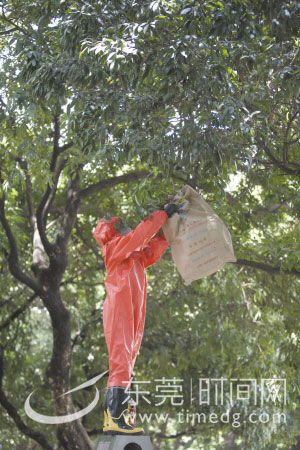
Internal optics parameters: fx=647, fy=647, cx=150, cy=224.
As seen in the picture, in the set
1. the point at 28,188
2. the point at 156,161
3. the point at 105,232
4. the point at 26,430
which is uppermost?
the point at 28,188

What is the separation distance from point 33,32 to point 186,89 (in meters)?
1.68

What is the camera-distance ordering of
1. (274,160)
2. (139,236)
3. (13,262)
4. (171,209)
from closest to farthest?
1. (139,236)
2. (171,209)
3. (274,160)
4. (13,262)

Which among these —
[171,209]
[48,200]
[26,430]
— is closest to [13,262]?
[48,200]

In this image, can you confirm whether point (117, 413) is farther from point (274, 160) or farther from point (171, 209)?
point (274, 160)

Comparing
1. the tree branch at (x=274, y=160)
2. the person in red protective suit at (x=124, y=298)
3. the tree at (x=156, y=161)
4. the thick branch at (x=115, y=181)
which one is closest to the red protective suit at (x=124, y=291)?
the person in red protective suit at (x=124, y=298)

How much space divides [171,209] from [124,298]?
59cm

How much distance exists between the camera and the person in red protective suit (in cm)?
361

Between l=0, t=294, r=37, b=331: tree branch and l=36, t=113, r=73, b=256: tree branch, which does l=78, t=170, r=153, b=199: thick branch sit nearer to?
l=36, t=113, r=73, b=256: tree branch

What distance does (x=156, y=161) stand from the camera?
13.0 ft

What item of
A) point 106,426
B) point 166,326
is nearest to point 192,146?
point 106,426

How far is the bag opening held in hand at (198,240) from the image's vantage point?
3.66 m

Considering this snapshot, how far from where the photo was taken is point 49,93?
13.1 ft

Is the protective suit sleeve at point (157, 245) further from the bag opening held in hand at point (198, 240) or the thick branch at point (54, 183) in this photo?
the thick branch at point (54, 183)

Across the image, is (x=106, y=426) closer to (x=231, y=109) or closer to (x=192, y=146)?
(x=192, y=146)
